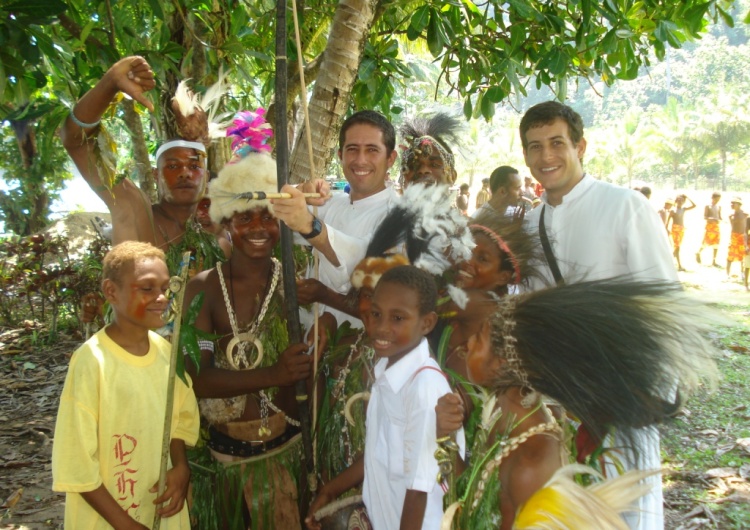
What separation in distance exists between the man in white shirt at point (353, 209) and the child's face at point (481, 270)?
0.46m

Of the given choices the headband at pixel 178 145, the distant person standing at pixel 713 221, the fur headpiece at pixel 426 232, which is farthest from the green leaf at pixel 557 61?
the distant person standing at pixel 713 221

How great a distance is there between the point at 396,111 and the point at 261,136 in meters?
2.12

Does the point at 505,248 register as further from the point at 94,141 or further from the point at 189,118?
the point at 94,141

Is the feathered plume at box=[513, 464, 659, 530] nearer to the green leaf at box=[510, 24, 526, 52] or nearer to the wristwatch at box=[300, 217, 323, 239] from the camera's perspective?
the wristwatch at box=[300, 217, 323, 239]

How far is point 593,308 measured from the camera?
5.87 ft

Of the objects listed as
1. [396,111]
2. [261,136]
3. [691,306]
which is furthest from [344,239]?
[396,111]

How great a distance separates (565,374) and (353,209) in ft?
5.29

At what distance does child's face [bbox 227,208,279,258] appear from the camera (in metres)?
2.51

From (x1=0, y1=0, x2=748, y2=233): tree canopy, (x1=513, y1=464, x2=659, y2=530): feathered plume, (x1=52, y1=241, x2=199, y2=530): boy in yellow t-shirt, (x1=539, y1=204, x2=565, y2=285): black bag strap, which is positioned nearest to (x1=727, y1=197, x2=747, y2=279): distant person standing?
(x1=0, y1=0, x2=748, y2=233): tree canopy

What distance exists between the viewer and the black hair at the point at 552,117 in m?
2.76

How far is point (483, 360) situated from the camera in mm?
1909

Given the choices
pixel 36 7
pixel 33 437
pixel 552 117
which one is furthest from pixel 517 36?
pixel 33 437

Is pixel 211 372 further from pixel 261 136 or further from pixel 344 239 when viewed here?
pixel 261 136

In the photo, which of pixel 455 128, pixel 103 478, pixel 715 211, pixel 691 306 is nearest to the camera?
pixel 691 306
